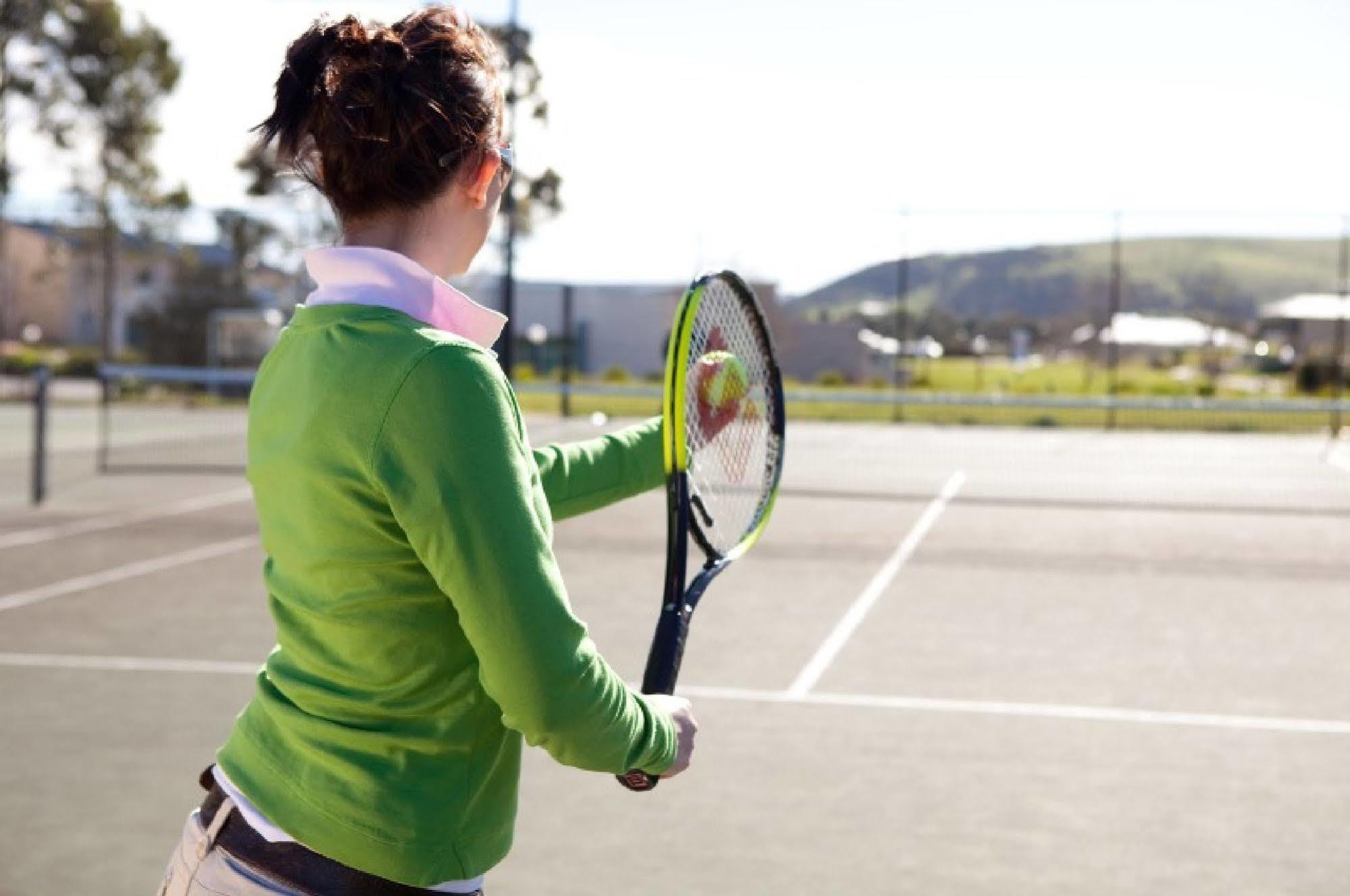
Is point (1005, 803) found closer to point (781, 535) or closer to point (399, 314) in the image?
point (399, 314)

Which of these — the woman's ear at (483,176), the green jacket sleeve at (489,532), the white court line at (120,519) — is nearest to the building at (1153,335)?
the white court line at (120,519)

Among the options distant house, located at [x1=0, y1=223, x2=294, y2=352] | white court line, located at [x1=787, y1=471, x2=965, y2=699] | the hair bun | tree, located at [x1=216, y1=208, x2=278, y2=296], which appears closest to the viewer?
the hair bun

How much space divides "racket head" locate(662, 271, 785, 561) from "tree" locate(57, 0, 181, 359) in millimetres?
32989

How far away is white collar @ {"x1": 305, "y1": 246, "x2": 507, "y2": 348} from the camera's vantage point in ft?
5.23

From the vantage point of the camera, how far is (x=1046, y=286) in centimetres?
2188

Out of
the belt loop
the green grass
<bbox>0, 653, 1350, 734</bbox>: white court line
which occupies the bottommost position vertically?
<bbox>0, 653, 1350, 734</bbox>: white court line

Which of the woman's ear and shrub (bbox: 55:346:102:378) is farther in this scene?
shrub (bbox: 55:346:102:378)

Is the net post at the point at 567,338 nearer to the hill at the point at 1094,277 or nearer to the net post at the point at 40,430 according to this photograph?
the hill at the point at 1094,277

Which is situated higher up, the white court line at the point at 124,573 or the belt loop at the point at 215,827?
the belt loop at the point at 215,827

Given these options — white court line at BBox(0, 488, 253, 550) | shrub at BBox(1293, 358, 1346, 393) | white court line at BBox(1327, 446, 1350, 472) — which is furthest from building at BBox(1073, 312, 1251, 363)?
white court line at BBox(0, 488, 253, 550)

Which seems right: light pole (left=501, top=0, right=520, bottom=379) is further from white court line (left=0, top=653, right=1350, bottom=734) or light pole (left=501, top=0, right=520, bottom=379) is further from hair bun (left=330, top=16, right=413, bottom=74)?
hair bun (left=330, top=16, right=413, bottom=74)

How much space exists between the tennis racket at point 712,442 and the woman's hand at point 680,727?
3cm

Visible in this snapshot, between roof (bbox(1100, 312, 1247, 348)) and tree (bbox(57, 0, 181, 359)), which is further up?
tree (bbox(57, 0, 181, 359))

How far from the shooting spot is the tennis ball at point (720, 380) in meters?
2.24
